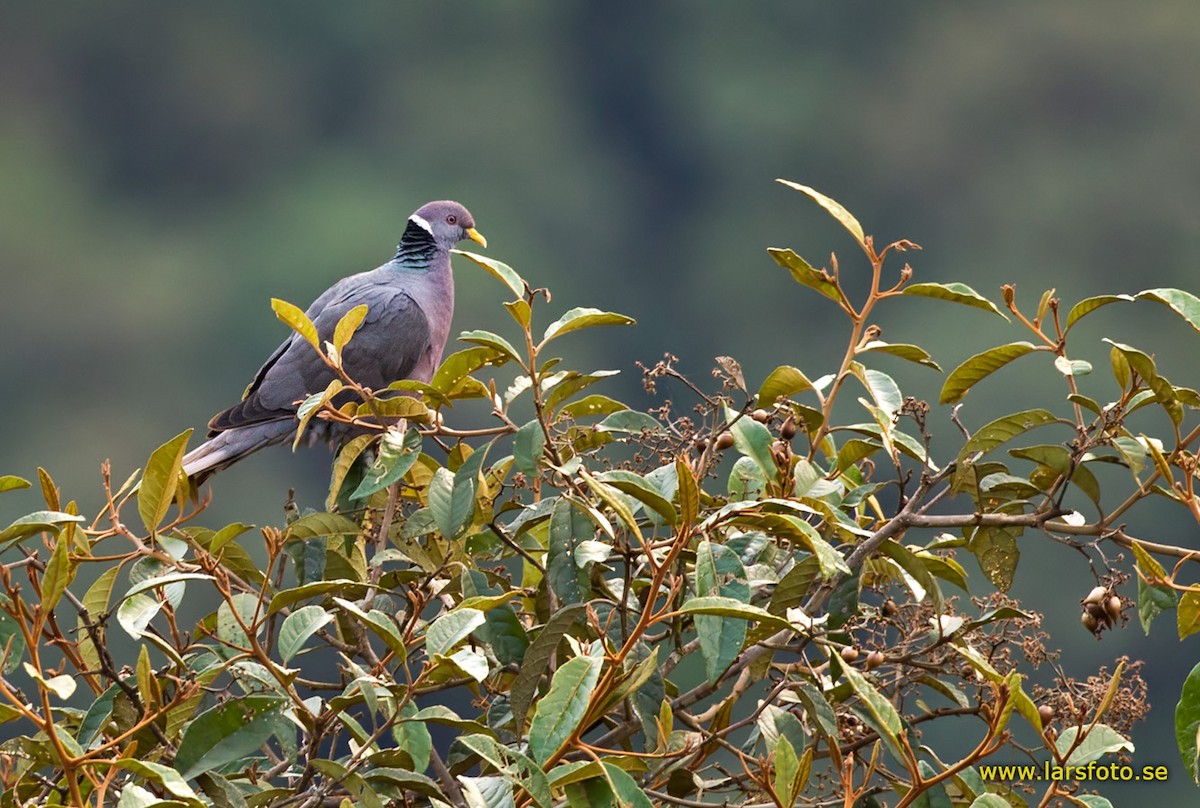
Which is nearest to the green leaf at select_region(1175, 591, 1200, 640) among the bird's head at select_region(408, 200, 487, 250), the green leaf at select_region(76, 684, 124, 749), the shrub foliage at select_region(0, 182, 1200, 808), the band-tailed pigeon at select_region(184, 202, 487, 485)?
the shrub foliage at select_region(0, 182, 1200, 808)

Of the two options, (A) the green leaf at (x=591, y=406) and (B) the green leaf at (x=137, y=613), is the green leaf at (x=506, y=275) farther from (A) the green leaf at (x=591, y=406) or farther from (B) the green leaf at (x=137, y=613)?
(B) the green leaf at (x=137, y=613)

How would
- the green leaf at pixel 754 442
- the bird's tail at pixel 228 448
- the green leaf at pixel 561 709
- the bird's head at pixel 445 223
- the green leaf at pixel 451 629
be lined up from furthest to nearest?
1. the bird's head at pixel 445 223
2. the bird's tail at pixel 228 448
3. the green leaf at pixel 754 442
4. the green leaf at pixel 451 629
5. the green leaf at pixel 561 709

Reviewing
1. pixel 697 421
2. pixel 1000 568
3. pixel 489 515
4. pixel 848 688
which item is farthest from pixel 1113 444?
pixel 489 515

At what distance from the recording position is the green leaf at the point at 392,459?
117cm

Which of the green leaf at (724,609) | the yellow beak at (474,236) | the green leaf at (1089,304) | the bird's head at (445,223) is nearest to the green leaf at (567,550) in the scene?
the green leaf at (724,609)

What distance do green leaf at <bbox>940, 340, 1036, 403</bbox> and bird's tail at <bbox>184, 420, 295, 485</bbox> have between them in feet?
4.71

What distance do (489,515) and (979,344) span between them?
685cm

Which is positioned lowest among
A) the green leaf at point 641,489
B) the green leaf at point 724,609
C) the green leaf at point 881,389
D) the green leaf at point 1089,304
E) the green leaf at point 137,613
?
the green leaf at point 137,613

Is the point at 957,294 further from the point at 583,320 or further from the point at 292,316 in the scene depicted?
the point at 292,316

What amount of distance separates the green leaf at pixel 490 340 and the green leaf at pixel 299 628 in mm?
240

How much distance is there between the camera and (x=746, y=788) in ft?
3.60

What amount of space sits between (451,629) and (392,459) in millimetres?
241

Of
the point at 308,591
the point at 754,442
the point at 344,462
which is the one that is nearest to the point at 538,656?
the point at 308,591

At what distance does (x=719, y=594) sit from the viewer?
940 millimetres
